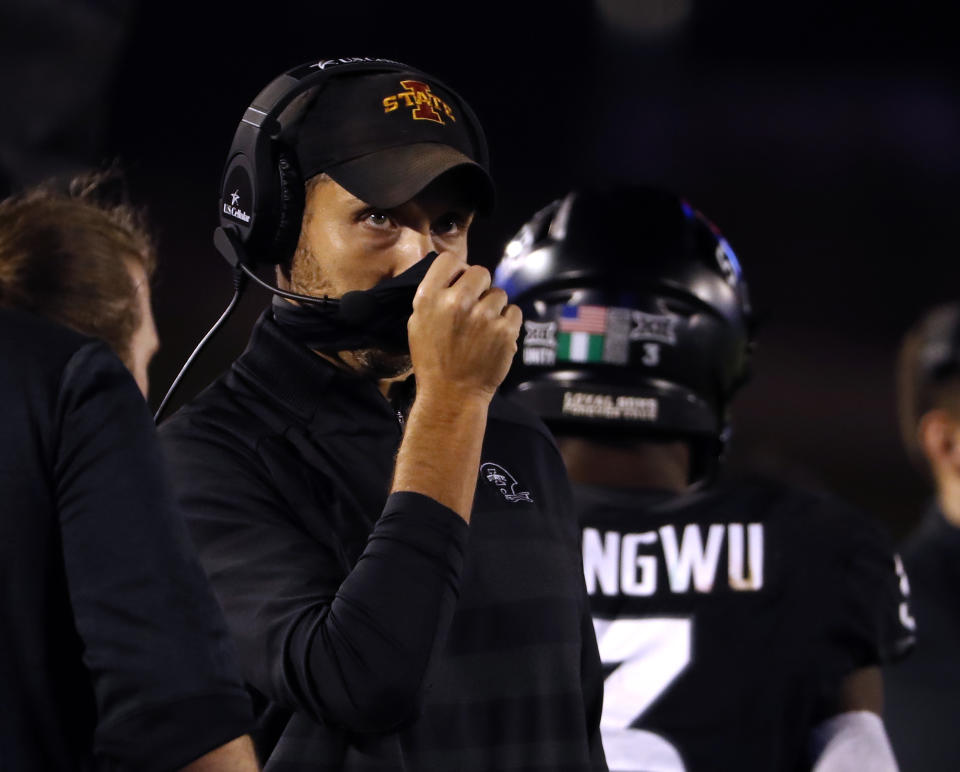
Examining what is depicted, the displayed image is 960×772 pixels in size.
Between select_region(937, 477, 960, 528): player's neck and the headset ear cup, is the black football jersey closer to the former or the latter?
the headset ear cup

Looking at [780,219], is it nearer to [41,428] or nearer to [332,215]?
[332,215]

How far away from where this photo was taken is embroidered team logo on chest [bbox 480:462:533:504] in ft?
5.33

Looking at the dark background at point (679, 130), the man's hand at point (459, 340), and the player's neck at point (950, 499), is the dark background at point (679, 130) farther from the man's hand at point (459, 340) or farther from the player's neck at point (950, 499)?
the man's hand at point (459, 340)

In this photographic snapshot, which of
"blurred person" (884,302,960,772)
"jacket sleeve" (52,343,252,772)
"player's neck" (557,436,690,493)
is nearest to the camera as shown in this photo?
"jacket sleeve" (52,343,252,772)

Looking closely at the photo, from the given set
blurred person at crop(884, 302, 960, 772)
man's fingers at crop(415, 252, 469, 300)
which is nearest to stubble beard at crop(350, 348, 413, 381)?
man's fingers at crop(415, 252, 469, 300)

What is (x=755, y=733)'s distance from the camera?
210 centimetres

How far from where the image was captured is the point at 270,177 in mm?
1620

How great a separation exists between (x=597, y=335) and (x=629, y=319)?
0.06 metres

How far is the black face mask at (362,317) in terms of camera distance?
1533 millimetres

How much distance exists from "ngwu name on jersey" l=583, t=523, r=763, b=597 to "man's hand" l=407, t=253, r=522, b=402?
812mm

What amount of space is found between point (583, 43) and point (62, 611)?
5580mm

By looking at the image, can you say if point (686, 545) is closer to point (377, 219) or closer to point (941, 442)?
point (377, 219)

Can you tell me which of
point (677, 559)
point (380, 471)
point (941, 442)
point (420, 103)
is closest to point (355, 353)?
point (380, 471)

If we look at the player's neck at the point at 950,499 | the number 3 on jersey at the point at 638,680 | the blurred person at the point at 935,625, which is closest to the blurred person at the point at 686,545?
the number 3 on jersey at the point at 638,680
